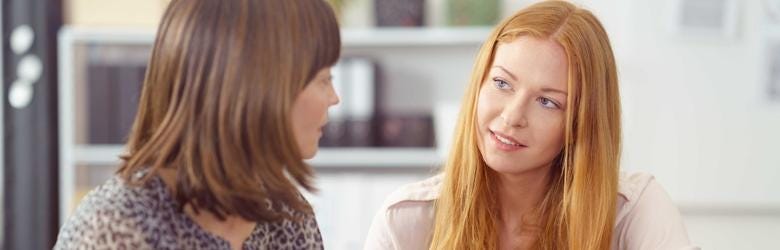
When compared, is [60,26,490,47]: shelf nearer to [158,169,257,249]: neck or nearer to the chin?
the chin

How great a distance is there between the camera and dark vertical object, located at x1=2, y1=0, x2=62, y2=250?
10.2 ft

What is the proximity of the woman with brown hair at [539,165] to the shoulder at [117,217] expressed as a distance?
0.59 meters

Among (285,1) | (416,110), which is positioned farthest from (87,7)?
(285,1)

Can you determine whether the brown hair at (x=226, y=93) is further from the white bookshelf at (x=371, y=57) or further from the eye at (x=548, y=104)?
the white bookshelf at (x=371, y=57)

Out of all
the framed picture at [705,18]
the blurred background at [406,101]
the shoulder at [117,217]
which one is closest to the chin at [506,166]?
the shoulder at [117,217]

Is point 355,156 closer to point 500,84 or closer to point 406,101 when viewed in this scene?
point 406,101

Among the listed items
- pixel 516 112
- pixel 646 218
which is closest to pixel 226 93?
pixel 516 112

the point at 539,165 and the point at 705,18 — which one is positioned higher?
the point at 705,18

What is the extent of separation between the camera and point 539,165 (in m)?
1.56

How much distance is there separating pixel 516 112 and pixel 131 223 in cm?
64

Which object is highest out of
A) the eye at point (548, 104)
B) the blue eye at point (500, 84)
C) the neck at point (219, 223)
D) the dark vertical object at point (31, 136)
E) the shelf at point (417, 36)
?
the blue eye at point (500, 84)

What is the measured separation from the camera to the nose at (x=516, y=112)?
1.46 m

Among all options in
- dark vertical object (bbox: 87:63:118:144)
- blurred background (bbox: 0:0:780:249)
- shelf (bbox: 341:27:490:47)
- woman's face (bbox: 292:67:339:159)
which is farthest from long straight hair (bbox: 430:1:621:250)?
dark vertical object (bbox: 87:63:118:144)

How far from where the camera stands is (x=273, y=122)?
1.04 metres
